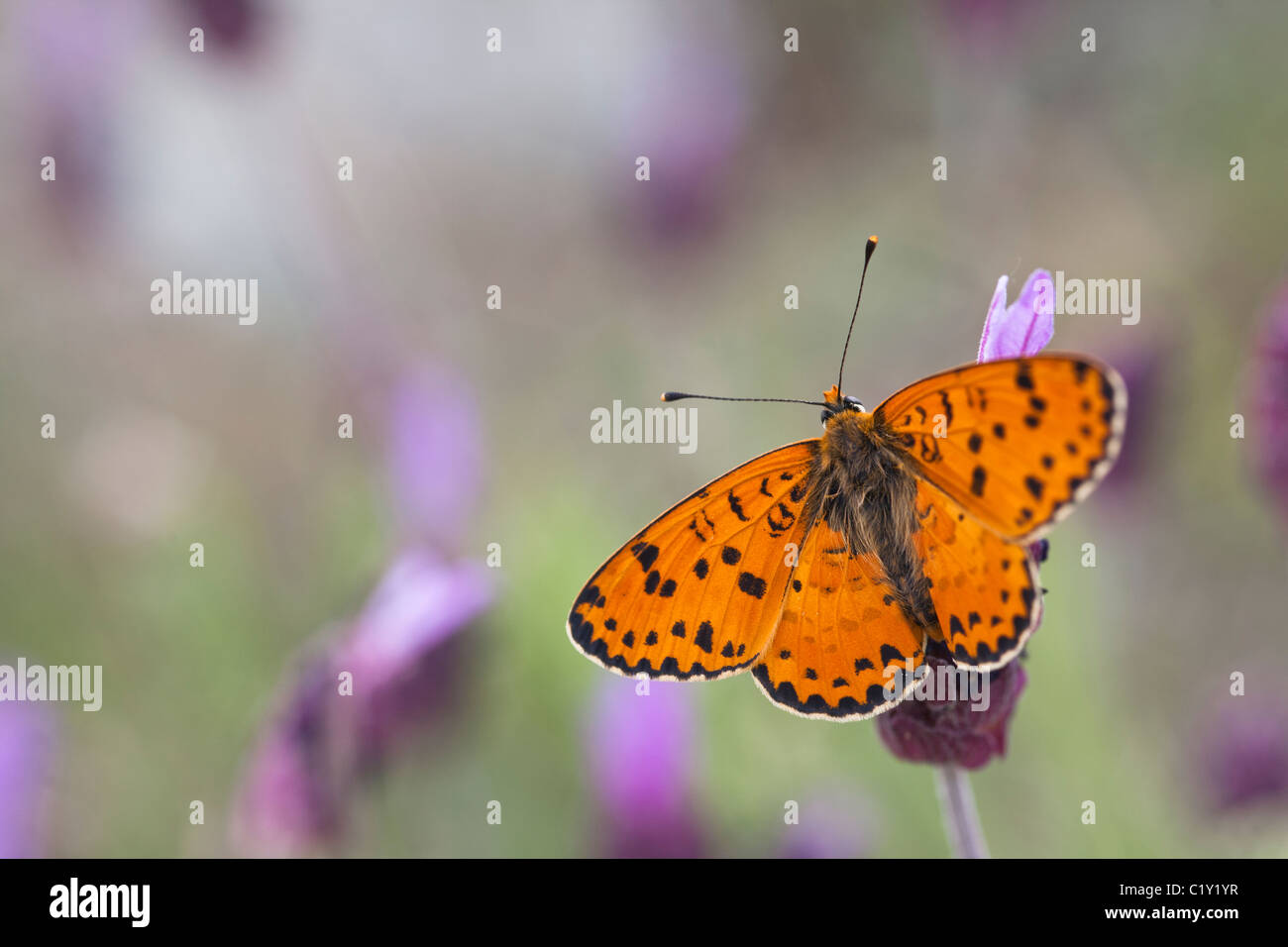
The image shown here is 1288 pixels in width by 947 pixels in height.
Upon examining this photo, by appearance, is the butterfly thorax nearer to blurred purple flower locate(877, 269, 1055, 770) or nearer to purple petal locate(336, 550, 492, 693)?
blurred purple flower locate(877, 269, 1055, 770)

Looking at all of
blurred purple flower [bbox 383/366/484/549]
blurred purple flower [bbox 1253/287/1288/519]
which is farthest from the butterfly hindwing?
blurred purple flower [bbox 383/366/484/549]

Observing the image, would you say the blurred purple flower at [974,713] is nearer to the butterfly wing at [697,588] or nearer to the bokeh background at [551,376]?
the butterfly wing at [697,588]

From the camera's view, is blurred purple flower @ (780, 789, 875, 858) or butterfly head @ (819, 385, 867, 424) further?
blurred purple flower @ (780, 789, 875, 858)

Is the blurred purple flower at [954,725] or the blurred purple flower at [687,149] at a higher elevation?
the blurred purple flower at [687,149]

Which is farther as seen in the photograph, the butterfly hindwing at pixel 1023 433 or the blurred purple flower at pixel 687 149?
the blurred purple flower at pixel 687 149

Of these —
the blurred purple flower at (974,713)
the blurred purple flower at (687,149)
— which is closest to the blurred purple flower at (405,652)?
the blurred purple flower at (974,713)

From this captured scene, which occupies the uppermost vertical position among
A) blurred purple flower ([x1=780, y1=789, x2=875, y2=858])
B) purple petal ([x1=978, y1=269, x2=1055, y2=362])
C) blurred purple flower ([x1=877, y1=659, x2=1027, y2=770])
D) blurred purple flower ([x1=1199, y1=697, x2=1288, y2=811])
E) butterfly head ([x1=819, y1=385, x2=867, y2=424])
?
purple petal ([x1=978, y1=269, x2=1055, y2=362])

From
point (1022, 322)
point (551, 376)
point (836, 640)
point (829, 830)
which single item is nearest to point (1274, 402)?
point (1022, 322)

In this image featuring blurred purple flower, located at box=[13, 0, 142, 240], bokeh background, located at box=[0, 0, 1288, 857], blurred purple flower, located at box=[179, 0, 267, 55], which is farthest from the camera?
blurred purple flower, located at box=[13, 0, 142, 240]
